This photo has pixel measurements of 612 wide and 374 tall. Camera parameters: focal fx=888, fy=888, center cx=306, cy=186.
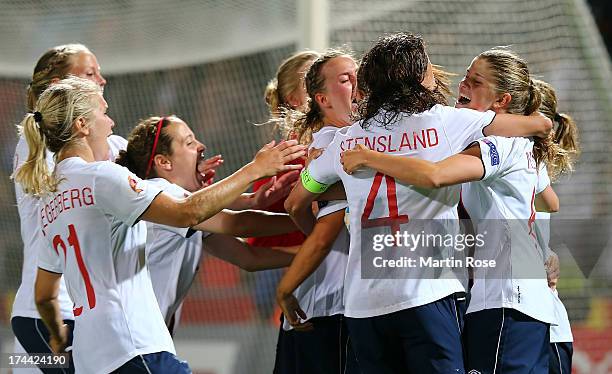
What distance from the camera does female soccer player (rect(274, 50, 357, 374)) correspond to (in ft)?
12.8

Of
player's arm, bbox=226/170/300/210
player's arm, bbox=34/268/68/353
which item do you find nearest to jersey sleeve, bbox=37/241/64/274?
player's arm, bbox=34/268/68/353

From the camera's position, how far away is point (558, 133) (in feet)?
13.8

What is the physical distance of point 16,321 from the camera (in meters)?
4.37

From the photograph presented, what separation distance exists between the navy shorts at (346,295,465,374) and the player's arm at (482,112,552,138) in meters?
0.66

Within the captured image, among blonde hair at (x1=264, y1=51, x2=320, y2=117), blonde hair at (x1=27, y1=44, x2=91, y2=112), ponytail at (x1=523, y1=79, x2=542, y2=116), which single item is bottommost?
ponytail at (x1=523, y1=79, x2=542, y2=116)

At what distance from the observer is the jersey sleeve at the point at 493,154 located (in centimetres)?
327

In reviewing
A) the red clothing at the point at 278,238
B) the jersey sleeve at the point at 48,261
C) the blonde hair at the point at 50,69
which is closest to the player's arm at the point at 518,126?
the red clothing at the point at 278,238

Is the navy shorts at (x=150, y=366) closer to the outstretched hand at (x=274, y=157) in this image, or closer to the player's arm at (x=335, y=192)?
the outstretched hand at (x=274, y=157)

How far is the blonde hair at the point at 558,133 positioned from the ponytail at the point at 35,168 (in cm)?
213

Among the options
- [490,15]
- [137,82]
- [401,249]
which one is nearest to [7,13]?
[137,82]

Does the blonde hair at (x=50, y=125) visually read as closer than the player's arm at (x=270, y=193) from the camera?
Yes

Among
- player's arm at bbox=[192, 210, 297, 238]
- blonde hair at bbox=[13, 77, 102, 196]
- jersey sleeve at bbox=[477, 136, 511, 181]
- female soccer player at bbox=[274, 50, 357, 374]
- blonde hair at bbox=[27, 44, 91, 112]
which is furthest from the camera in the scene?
blonde hair at bbox=[27, 44, 91, 112]

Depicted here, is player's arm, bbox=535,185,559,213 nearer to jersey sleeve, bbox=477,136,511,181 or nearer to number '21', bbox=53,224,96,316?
jersey sleeve, bbox=477,136,511,181

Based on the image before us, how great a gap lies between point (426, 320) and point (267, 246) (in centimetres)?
143
